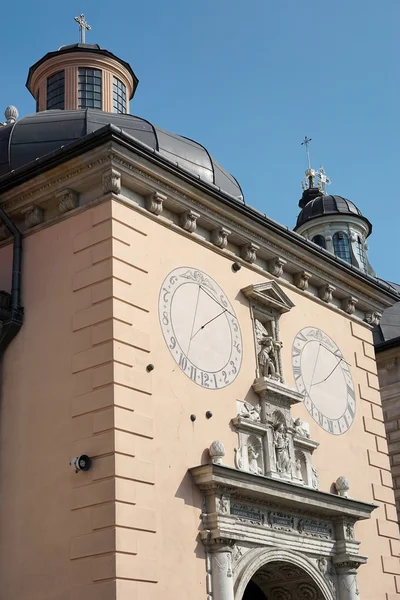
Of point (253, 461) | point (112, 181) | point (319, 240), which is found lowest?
point (253, 461)

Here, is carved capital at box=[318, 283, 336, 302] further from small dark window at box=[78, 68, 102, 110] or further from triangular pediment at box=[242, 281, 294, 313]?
small dark window at box=[78, 68, 102, 110]

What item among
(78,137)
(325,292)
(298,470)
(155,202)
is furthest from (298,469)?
(78,137)

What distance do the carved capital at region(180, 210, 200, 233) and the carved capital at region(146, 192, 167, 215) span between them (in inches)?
24.2

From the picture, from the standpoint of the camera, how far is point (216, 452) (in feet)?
48.1

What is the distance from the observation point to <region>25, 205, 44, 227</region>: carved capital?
1575 cm

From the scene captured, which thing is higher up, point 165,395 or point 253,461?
point 165,395

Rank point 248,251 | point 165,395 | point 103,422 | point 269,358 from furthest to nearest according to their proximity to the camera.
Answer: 1. point 248,251
2. point 269,358
3. point 165,395
4. point 103,422

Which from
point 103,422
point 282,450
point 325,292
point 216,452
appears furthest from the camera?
point 325,292

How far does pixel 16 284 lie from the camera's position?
50.7ft

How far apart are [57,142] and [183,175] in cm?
262

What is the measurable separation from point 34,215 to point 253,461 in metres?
5.26

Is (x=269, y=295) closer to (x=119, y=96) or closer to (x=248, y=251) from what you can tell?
(x=248, y=251)

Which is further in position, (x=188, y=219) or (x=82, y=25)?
(x=82, y=25)

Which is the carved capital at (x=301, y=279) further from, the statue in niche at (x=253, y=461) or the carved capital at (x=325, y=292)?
the statue in niche at (x=253, y=461)
